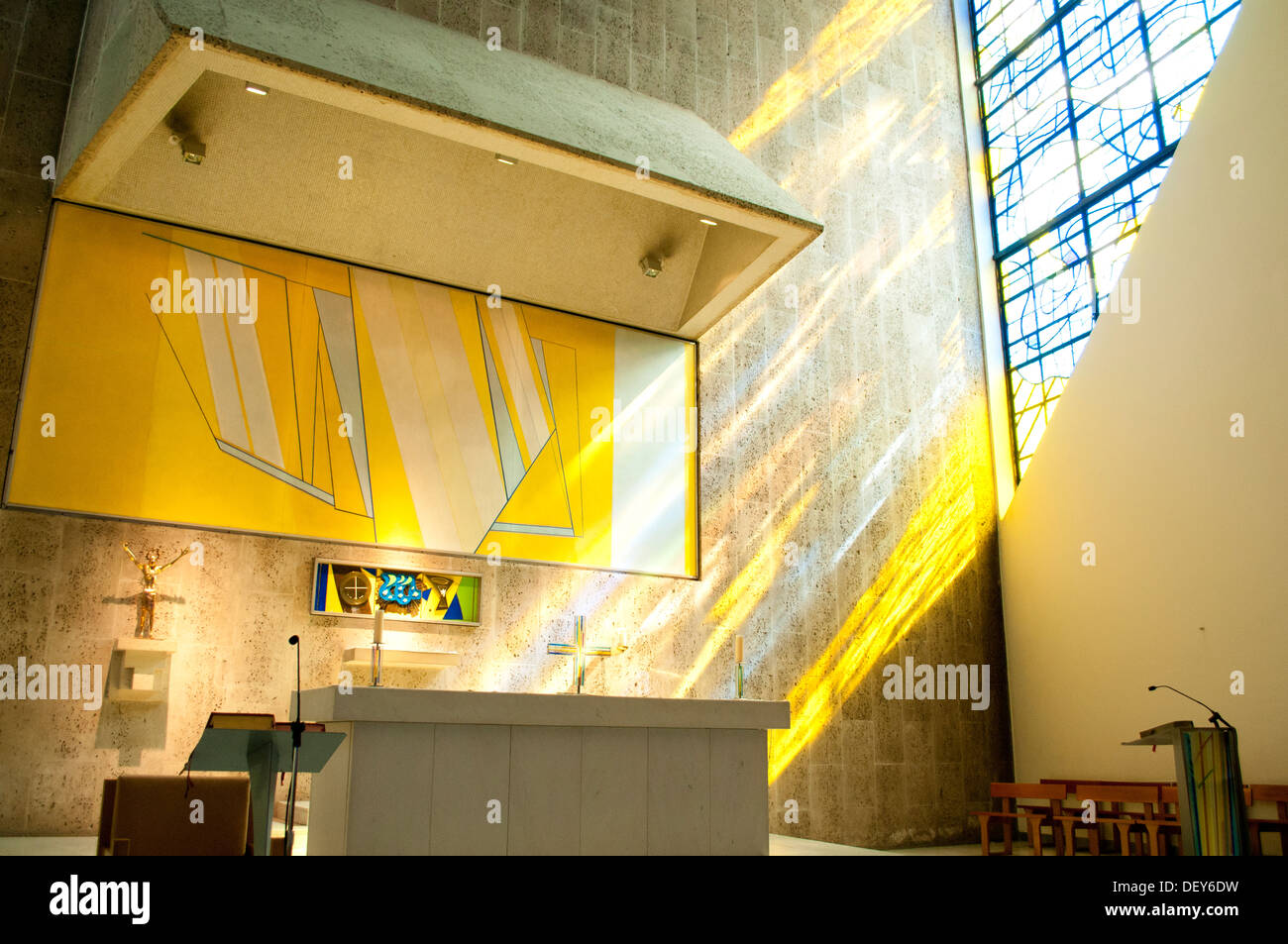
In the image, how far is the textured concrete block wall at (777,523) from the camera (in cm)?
604

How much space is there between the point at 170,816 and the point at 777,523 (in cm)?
546

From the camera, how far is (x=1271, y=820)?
21.0 ft

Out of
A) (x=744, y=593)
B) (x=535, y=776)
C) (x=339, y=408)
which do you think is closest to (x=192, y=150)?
(x=339, y=408)

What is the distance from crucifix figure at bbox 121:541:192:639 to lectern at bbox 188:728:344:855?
2714 millimetres

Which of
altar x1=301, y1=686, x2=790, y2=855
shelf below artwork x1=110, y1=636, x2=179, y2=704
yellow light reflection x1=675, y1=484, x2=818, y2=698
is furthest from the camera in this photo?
yellow light reflection x1=675, y1=484, x2=818, y2=698

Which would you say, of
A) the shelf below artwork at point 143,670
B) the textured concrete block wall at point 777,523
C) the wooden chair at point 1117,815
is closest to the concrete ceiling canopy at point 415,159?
the textured concrete block wall at point 777,523

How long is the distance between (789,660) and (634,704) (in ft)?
13.9

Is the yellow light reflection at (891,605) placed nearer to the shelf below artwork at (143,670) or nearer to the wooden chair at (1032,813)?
the wooden chair at (1032,813)

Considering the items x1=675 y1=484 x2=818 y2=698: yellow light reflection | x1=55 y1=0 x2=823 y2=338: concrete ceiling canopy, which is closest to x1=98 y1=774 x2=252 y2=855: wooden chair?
x1=55 y1=0 x2=823 y2=338: concrete ceiling canopy

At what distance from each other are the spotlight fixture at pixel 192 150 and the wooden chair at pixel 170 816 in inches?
144

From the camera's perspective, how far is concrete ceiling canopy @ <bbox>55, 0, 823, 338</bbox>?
5.21 meters

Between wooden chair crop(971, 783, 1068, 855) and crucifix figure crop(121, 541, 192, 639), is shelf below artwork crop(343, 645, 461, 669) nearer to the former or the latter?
crucifix figure crop(121, 541, 192, 639)

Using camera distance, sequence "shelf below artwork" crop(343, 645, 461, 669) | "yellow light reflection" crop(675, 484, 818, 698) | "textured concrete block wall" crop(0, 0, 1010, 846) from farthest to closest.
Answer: "yellow light reflection" crop(675, 484, 818, 698)
"shelf below artwork" crop(343, 645, 461, 669)
"textured concrete block wall" crop(0, 0, 1010, 846)
